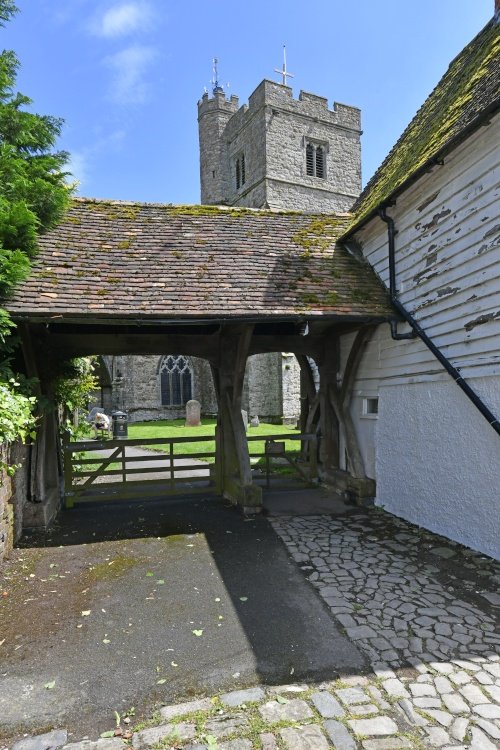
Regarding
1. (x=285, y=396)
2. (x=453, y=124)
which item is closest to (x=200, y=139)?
(x=285, y=396)

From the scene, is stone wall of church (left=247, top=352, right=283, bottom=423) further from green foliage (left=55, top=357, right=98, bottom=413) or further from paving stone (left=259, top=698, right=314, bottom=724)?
paving stone (left=259, top=698, right=314, bottom=724)

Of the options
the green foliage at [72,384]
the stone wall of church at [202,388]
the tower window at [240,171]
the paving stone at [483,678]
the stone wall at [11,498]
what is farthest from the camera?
the tower window at [240,171]

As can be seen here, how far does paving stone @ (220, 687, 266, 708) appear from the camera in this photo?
9.93ft

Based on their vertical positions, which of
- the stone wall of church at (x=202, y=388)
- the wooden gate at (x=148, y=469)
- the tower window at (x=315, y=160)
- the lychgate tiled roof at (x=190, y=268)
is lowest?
the wooden gate at (x=148, y=469)

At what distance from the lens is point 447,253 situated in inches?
247

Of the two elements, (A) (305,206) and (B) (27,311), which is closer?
(B) (27,311)

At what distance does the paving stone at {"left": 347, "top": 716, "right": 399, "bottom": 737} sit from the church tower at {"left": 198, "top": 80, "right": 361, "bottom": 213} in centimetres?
2847

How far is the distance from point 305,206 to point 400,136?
20.9 meters

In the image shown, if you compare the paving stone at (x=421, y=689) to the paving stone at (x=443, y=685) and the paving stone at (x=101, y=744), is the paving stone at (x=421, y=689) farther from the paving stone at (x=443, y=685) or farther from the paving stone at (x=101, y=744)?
the paving stone at (x=101, y=744)

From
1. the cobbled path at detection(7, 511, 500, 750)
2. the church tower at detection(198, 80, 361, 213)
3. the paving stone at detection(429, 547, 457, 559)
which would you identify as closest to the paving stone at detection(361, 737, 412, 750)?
the cobbled path at detection(7, 511, 500, 750)

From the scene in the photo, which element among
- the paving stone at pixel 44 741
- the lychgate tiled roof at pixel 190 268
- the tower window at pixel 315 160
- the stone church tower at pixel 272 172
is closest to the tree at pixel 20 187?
the lychgate tiled roof at pixel 190 268

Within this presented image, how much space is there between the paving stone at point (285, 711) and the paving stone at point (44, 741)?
0.88 metres

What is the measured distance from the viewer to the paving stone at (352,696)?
9.89 ft

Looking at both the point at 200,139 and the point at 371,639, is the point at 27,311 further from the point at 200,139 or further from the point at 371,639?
the point at 200,139
